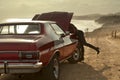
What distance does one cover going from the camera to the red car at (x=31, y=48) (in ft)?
28.7

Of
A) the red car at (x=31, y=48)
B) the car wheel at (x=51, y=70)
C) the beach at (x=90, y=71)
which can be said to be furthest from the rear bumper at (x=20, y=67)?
the beach at (x=90, y=71)

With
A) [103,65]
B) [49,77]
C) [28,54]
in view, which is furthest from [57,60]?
[103,65]

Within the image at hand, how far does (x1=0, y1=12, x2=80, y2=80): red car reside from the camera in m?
8.73

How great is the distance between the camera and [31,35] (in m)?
9.91

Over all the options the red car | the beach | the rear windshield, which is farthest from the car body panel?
the beach

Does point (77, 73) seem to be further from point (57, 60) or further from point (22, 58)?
point (22, 58)

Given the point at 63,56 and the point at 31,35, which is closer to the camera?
the point at 31,35

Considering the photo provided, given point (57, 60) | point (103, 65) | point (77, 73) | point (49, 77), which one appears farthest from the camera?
point (103, 65)

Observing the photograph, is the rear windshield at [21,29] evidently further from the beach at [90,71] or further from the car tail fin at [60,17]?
the car tail fin at [60,17]

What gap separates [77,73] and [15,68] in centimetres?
380

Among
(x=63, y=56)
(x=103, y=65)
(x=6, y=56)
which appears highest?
(x=6, y=56)

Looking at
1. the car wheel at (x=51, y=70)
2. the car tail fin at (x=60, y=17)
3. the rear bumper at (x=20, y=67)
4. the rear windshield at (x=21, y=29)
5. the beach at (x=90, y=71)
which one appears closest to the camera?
the rear bumper at (x=20, y=67)

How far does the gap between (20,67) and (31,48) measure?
1.80 feet

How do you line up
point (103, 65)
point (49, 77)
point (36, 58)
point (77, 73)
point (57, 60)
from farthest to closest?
point (103, 65) → point (77, 73) → point (57, 60) → point (49, 77) → point (36, 58)
